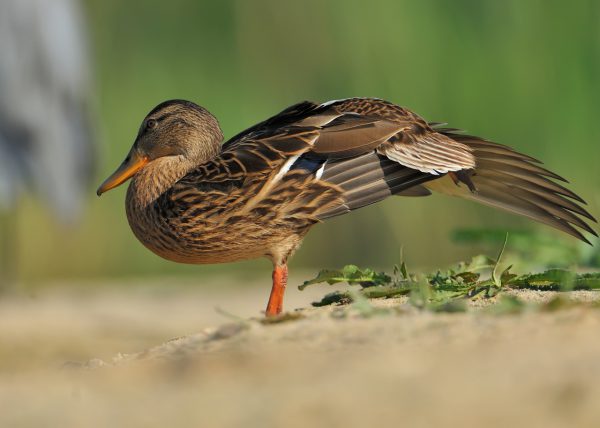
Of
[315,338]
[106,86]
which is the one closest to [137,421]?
[315,338]

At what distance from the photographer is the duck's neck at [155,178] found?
15.4 ft

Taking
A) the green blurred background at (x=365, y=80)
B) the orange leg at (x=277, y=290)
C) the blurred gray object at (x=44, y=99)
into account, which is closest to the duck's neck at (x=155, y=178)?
the orange leg at (x=277, y=290)

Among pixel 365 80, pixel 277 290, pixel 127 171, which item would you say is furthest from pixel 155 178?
pixel 365 80

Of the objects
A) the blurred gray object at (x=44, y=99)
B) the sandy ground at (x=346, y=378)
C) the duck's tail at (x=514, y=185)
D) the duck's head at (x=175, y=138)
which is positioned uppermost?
the blurred gray object at (x=44, y=99)

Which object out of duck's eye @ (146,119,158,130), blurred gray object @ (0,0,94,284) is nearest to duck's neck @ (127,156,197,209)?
duck's eye @ (146,119,158,130)

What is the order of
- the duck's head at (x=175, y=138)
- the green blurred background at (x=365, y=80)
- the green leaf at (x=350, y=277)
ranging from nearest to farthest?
1. the green leaf at (x=350, y=277)
2. the duck's head at (x=175, y=138)
3. the green blurred background at (x=365, y=80)

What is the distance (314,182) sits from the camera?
4.36m

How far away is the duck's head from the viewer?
192 inches

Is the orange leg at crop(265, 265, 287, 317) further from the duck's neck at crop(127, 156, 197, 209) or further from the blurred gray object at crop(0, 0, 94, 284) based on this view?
the blurred gray object at crop(0, 0, 94, 284)

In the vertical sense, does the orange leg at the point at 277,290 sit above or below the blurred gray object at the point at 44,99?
below

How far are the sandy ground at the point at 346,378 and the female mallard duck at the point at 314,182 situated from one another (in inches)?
32.4

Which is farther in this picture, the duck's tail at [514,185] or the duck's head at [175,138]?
the duck's head at [175,138]

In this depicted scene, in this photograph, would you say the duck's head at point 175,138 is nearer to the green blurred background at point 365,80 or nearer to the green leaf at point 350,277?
the green leaf at point 350,277

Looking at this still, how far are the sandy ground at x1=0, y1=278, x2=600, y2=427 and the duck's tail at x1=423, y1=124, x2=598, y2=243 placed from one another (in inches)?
42.0
